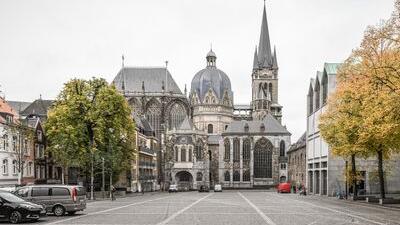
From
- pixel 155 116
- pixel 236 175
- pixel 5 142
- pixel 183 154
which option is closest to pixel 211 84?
pixel 155 116

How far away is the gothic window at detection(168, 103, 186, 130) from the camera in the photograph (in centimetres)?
13038

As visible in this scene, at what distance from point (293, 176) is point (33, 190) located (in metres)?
85.1

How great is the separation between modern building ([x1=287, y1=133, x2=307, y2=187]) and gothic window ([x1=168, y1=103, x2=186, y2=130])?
25.1 meters

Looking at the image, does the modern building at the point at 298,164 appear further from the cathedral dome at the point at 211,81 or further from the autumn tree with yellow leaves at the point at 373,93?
the autumn tree with yellow leaves at the point at 373,93

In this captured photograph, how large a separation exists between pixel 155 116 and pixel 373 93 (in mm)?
97311

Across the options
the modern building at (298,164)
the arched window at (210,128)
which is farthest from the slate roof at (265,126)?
the arched window at (210,128)

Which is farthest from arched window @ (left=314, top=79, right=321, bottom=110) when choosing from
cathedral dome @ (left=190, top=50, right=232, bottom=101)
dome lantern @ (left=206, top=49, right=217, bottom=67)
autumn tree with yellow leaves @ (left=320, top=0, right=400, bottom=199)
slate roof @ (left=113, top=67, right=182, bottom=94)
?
dome lantern @ (left=206, top=49, right=217, bottom=67)

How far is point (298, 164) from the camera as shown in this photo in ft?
346

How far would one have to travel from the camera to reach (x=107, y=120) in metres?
59.3

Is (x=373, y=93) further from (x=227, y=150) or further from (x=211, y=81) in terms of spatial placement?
(x=211, y=81)

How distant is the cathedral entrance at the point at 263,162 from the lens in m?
125

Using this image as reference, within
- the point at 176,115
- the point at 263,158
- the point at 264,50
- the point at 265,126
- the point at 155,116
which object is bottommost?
the point at 263,158

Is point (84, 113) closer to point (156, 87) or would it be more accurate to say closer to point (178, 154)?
point (178, 154)

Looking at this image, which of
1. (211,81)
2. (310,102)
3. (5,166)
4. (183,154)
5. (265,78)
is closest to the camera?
(5,166)
